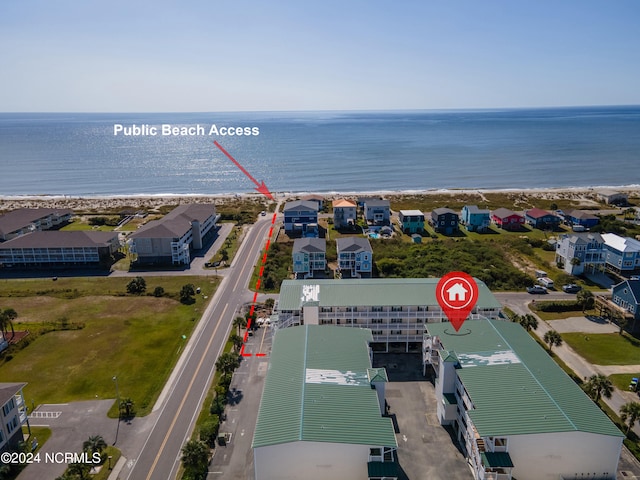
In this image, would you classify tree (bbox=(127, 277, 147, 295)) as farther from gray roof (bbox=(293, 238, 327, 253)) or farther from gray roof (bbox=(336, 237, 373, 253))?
gray roof (bbox=(336, 237, 373, 253))

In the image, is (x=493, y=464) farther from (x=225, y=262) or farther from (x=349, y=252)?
(x=225, y=262)

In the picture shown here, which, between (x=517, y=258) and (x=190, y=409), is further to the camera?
(x=517, y=258)

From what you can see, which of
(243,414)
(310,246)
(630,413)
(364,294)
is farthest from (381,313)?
(310,246)

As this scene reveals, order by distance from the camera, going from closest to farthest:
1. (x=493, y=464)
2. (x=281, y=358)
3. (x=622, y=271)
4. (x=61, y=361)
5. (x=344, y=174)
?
(x=493, y=464), (x=281, y=358), (x=61, y=361), (x=622, y=271), (x=344, y=174)

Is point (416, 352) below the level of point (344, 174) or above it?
below

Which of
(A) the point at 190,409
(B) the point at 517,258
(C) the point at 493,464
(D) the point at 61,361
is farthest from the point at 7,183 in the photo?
(C) the point at 493,464

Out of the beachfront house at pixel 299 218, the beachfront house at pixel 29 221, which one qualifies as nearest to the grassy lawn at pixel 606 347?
the beachfront house at pixel 299 218

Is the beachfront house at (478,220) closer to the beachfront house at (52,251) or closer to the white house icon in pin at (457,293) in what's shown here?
the white house icon in pin at (457,293)
